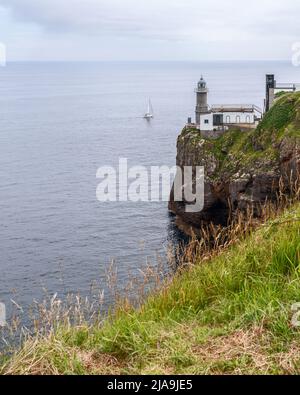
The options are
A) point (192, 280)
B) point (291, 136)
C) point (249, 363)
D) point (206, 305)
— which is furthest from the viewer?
point (291, 136)

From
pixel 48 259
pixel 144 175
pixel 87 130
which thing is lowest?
pixel 48 259

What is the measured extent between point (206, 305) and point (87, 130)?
366ft

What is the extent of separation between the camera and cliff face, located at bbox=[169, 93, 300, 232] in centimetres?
3866

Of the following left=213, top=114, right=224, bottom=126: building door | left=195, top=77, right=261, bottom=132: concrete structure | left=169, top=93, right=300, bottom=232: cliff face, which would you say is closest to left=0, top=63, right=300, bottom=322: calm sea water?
left=169, top=93, right=300, bottom=232: cliff face

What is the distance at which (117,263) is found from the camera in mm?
39281

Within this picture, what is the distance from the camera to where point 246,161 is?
1679 inches

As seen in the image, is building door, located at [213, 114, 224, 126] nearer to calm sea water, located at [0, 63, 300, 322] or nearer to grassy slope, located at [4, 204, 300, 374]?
calm sea water, located at [0, 63, 300, 322]

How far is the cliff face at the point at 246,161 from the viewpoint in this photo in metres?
38.7

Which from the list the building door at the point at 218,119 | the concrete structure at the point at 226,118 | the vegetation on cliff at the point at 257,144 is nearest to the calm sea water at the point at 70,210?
the vegetation on cliff at the point at 257,144

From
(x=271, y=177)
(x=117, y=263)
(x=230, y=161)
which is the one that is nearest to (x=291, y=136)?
(x=271, y=177)

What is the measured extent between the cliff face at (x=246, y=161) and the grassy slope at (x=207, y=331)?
26401 mm

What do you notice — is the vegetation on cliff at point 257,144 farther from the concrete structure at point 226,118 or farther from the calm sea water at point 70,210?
the calm sea water at point 70,210

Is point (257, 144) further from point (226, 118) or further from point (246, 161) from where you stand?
point (226, 118)
